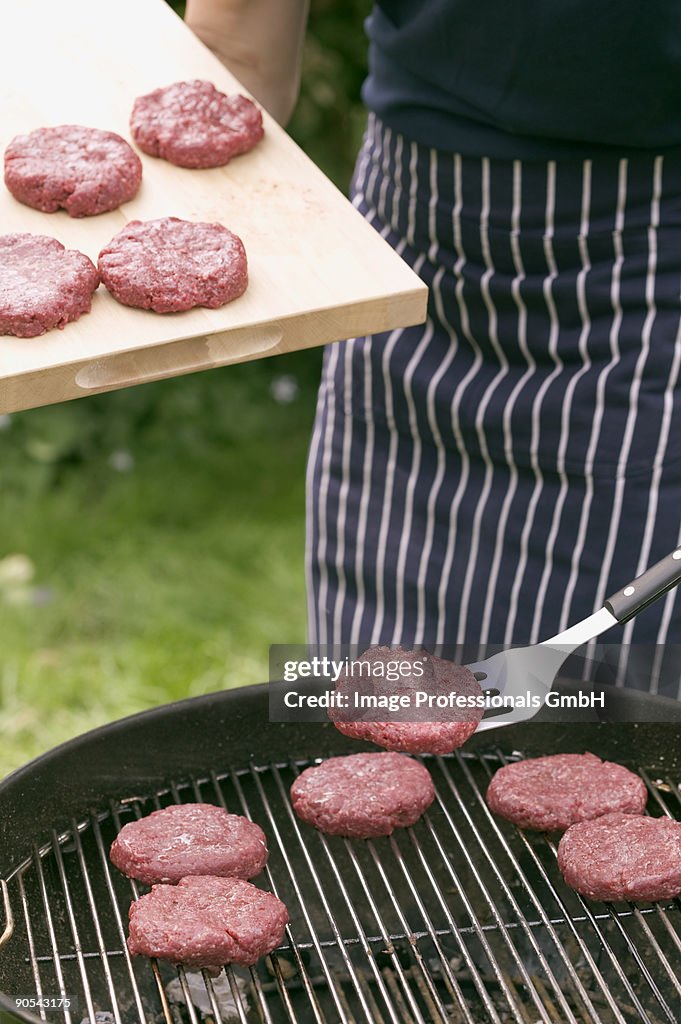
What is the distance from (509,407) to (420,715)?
24.6 inches

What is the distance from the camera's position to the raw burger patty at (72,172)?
1748 millimetres

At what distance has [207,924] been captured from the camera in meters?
1.48

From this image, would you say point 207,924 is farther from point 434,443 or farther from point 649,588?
point 434,443

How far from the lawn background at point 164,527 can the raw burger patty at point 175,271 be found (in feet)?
5.72

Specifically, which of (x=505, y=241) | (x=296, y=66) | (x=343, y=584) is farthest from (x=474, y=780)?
(x=296, y=66)

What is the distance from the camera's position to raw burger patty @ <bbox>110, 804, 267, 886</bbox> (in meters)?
1.60

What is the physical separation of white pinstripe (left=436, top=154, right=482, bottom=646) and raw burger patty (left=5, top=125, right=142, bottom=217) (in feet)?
1.68

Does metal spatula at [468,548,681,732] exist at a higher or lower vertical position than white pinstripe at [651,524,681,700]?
higher

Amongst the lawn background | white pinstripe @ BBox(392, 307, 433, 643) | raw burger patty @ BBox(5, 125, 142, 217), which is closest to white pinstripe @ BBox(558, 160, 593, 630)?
white pinstripe @ BBox(392, 307, 433, 643)

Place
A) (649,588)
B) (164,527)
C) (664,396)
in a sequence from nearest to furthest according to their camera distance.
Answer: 1. (649,588)
2. (664,396)
3. (164,527)

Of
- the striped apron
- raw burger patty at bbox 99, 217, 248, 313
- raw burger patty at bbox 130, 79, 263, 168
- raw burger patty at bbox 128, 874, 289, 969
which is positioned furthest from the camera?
the striped apron

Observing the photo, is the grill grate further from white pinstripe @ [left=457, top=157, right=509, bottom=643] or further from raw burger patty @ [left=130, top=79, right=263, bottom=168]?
raw burger patty @ [left=130, top=79, right=263, bottom=168]

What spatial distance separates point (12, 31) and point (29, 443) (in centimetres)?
208

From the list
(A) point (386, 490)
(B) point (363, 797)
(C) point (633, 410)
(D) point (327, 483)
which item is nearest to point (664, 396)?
(C) point (633, 410)
